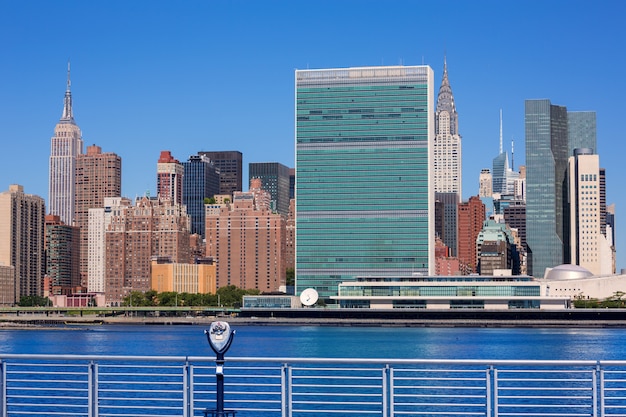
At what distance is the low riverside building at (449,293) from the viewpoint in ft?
585

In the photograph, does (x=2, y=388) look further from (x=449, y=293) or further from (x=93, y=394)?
(x=449, y=293)

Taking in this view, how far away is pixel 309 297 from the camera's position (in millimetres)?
187500

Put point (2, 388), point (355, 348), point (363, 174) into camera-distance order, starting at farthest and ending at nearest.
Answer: point (363, 174)
point (355, 348)
point (2, 388)

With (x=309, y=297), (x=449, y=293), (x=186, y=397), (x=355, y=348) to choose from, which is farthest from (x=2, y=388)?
(x=309, y=297)

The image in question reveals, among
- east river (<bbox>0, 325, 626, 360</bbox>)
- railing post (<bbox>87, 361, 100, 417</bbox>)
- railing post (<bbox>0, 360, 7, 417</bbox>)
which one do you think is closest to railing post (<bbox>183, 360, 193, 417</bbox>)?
railing post (<bbox>87, 361, 100, 417</bbox>)

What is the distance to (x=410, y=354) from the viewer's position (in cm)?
8675

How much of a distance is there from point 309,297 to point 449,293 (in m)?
23.9

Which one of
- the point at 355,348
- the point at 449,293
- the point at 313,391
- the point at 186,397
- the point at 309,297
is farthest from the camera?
the point at 309,297

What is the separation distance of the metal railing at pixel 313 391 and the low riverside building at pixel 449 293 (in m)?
116

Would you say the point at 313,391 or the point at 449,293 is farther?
the point at 449,293

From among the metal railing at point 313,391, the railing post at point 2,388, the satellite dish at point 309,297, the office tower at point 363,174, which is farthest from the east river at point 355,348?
the office tower at point 363,174

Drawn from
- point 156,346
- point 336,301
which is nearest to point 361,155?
point 336,301

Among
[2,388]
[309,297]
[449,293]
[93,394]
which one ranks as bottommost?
[309,297]

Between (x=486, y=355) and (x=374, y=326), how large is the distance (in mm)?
89362
